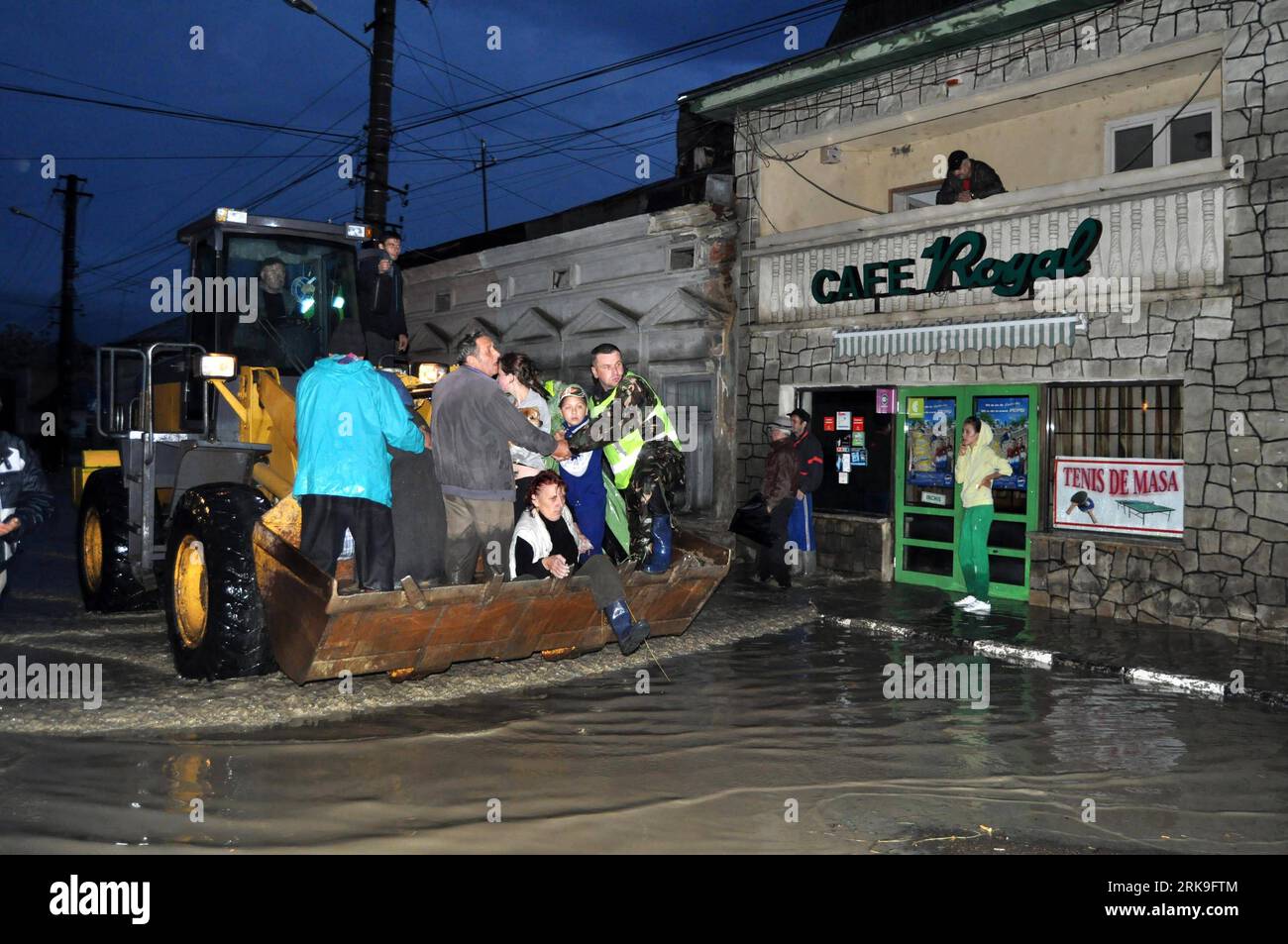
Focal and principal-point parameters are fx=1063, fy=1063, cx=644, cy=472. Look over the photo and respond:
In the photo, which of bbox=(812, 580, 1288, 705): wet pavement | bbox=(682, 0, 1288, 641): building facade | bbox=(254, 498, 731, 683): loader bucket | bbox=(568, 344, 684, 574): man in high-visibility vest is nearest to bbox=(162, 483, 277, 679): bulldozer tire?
bbox=(254, 498, 731, 683): loader bucket

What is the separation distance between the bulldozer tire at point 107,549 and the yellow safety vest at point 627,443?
14.8 feet

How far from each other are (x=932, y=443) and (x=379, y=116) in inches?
449

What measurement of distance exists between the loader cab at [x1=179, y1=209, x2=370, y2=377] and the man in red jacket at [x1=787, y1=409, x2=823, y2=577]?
589 centimetres

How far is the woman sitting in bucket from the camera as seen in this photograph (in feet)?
22.5

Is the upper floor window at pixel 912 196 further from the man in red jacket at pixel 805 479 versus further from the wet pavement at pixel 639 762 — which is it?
the wet pavement at pixel 639 762

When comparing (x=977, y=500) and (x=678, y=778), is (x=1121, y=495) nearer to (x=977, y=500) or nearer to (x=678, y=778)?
(x=977, y=500)

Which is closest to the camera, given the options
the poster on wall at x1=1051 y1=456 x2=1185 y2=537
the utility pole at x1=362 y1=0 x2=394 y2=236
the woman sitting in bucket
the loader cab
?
the woman sitting in bucket

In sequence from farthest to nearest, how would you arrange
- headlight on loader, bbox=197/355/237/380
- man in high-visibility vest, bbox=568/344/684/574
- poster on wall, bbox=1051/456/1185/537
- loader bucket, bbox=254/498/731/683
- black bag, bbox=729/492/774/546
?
black bag, bbox=729/492/774/546
poster on wall, bbox=1051/456/1185/537
headlight on loader, bbox=197/355/237/380
man in high-visibility vest, bbox=568/344/684/574
loader bucket, bbox=254/498/731/683

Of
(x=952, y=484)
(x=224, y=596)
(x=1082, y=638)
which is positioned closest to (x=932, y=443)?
(x=952, y=484)

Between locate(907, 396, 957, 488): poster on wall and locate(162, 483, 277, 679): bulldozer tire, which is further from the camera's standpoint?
locate(907, 396, 957, 488): poster on wall

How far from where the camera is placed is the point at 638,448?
24.9 ft

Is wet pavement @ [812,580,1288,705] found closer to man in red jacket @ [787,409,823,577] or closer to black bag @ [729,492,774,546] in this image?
black bag @ [729,492,774,546]

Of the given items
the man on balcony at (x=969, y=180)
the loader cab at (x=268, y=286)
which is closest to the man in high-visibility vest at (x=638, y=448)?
the loader cab at (x=268, y=286)

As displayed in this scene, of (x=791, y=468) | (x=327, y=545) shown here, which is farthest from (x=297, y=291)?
(x=791, y=468)
